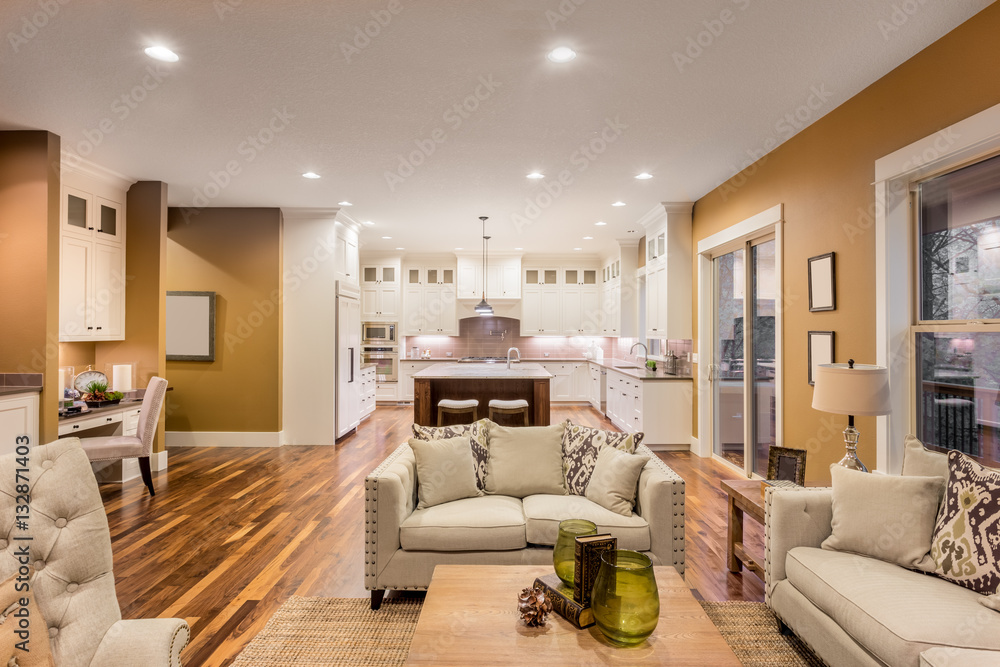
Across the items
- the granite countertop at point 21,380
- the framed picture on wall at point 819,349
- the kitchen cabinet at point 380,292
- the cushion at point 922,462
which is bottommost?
the cushion at point 922,462

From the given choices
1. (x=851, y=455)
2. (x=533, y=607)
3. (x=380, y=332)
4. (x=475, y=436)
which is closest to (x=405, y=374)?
(x=380, y=332)

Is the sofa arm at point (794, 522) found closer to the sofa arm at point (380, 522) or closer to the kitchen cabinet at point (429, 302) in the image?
the sofa arm at point (380, 522)

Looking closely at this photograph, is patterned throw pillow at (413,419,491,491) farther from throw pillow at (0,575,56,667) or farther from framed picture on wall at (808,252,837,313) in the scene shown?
framed picture on wall at (808,252,837,313)

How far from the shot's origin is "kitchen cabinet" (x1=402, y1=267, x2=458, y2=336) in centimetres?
979

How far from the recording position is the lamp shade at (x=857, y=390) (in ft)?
8.14

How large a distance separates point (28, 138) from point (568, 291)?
7.75 metres

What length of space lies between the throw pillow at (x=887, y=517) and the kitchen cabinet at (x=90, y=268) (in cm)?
564

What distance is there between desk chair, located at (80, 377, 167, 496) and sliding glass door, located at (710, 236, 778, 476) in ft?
17.0

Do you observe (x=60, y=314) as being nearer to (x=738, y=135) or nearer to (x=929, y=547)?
(x=738, y=135)

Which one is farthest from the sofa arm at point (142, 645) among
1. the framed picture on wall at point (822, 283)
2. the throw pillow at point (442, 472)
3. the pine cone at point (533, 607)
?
the framed picture on wall at point (822, 283)

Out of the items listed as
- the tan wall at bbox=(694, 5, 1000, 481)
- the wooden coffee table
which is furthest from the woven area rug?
the tan wall at bbox=(694, 5, 1000, 481)

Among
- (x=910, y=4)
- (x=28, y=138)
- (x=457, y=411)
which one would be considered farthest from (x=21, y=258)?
(x=910, y=4)

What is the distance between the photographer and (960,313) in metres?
2.65

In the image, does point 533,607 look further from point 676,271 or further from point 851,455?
point 676,271
